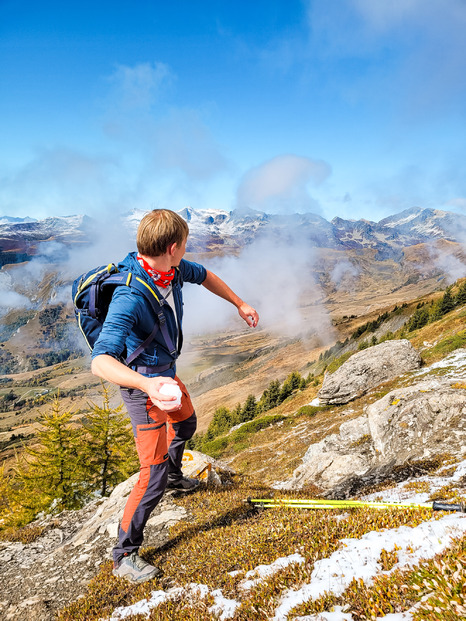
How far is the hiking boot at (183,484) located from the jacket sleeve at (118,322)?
5.56 metres

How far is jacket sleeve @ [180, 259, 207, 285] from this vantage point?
573 cm

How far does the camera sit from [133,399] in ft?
15.6

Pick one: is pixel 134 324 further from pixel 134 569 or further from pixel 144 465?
pixel 134 569

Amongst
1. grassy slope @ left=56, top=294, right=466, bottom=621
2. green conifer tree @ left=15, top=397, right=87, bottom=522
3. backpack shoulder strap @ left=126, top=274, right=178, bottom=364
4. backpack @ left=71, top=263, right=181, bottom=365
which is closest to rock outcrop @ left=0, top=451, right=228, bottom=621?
grassy slope @ left=56, top=294, right=466, bottom=621

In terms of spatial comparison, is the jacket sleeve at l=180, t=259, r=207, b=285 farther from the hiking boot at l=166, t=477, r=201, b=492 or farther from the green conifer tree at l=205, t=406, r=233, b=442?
the green conifer tree at l=205, t=406, r=233, b=442

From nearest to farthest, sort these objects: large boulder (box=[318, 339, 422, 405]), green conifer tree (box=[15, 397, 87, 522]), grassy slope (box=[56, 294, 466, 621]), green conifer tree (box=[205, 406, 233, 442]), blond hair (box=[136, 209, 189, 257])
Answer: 1. grassy slope (box=[56, 294, 466, 621])
2. blond hair (box=[136, 209, 189, 257])
3. green conifer tree (box=[15, 397, 87, 522])
4. large boulder (box=[318, 339, 422, 405])
5. green conifer tree (box=[205, 406, 233, 442])

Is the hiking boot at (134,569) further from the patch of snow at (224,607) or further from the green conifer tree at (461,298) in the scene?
the green conifer tree at (461,298)

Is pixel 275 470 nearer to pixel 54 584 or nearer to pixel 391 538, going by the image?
pixel 54 584

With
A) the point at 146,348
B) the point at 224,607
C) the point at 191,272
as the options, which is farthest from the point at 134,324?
the point at 224,607

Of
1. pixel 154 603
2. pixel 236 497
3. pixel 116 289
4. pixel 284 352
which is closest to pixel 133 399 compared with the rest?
pixel 116 289

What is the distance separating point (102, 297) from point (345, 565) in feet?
14.0

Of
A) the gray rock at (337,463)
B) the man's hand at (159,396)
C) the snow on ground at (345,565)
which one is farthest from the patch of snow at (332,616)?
the gray rock at (337,463)

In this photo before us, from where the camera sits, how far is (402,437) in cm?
1139

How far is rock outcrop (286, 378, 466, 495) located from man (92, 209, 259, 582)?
4866 millimetres
